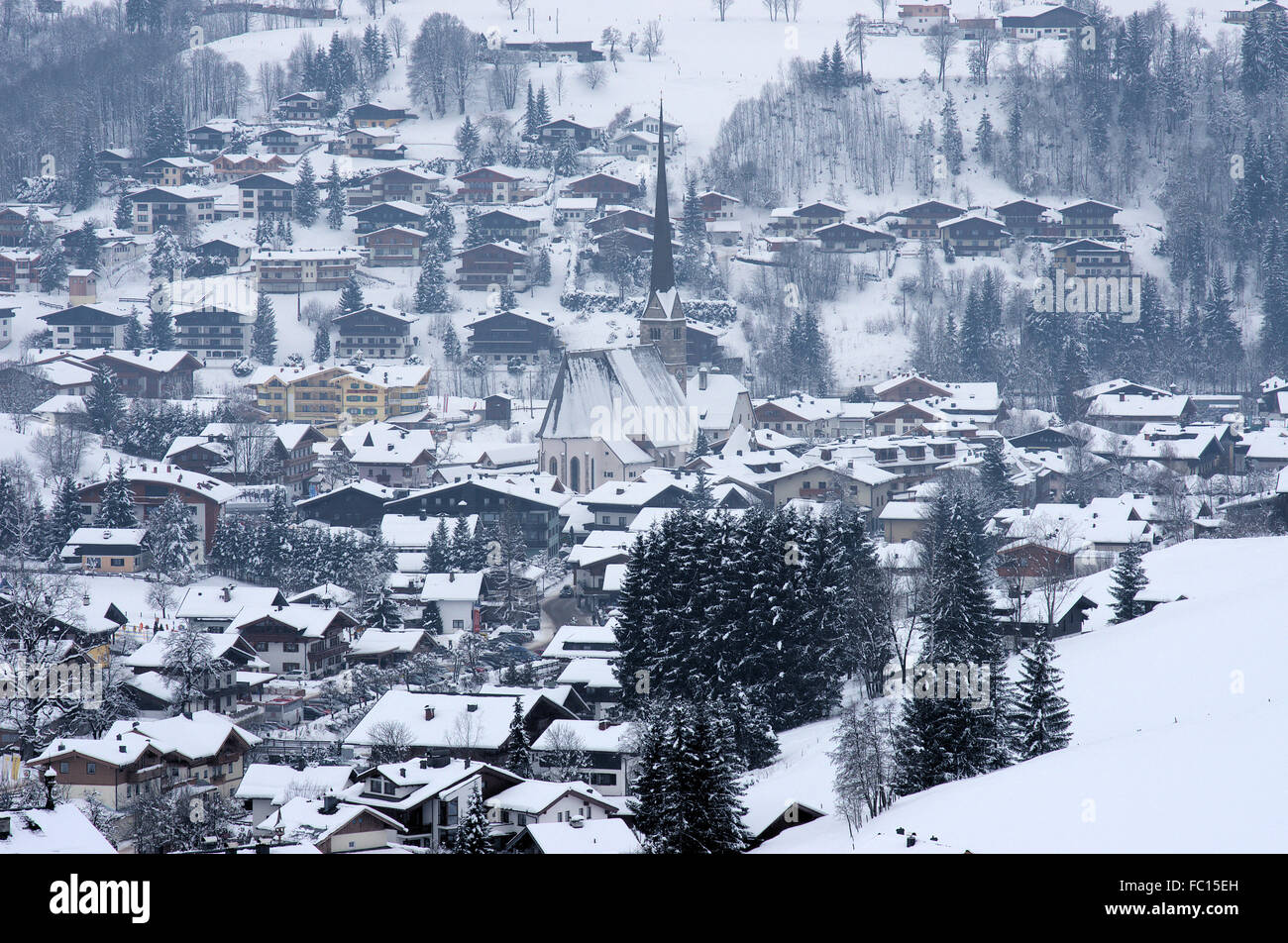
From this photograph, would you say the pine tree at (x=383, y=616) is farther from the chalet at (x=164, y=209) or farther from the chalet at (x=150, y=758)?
the chalet at (x=164, y=209)

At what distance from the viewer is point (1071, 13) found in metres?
93.6

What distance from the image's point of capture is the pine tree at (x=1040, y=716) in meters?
21.1

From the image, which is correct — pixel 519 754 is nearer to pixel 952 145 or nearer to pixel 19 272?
pixel 19 272

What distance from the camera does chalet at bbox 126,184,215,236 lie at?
80188mm

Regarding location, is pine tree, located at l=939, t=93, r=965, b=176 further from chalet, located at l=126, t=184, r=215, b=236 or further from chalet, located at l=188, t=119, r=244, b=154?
chalet, located at l=188, t=119, r=244, b=154

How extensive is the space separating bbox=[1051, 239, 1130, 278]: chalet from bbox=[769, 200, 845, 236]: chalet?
10.1 metres

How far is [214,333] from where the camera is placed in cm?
6931

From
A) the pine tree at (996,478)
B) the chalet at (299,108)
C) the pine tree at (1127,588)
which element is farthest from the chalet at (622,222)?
the pine tree at (1127,588)

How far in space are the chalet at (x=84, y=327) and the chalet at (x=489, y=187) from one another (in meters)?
19.3

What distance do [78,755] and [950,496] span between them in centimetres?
2613

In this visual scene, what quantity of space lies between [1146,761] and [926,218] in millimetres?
63440

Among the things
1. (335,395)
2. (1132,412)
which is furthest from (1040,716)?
(335,395)

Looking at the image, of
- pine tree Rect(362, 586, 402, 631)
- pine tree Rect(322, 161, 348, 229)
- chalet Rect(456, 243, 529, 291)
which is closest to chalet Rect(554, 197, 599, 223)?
chalet Rect(456, 243, 529, 291)

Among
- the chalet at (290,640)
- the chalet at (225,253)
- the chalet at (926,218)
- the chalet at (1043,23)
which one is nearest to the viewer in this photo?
the chalet at (290,640)
